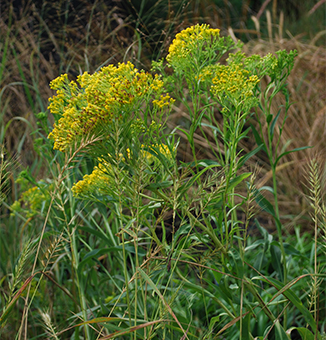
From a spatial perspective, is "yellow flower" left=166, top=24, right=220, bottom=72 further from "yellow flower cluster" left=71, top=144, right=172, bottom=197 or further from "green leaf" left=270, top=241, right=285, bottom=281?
"green leaf" left=270, top=241, right=285, bottom=281

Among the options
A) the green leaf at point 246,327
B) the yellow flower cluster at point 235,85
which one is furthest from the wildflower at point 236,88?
the green leaf at point 246,327

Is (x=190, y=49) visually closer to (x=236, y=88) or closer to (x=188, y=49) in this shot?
(x=188, y=49)

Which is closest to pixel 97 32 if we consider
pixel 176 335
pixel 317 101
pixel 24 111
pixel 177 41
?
pixel 24 111

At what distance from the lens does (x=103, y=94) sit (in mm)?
958

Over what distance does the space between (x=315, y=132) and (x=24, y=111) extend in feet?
7.63

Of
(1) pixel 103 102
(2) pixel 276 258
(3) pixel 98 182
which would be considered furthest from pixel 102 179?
(2) pixel 276 258

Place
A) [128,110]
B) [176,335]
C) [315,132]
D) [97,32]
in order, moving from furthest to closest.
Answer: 1. [97,32]
2. [315,132]
3. [176,335]
4. [128,110]

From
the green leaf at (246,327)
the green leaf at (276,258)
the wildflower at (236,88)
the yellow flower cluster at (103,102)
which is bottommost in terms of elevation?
the green leaf at (276,258)

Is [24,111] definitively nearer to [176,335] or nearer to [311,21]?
[176,335]

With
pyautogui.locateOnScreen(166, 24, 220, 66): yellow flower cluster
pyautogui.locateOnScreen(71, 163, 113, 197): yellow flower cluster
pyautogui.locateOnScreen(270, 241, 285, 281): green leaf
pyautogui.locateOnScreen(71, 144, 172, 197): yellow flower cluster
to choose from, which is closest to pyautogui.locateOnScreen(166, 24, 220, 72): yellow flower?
pyautogui.locateOnScreen(166, 24, 220, 66): yellow flower cluster

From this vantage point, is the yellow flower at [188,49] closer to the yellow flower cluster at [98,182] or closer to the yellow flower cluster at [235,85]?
the yellow flower cluster at [235,85]

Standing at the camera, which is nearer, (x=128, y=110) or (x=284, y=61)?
(x=128, y=110)

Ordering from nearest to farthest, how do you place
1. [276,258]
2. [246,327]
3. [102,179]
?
1. [102,179]
2. [246,327]
3. [276,258]

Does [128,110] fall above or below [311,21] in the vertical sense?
above
